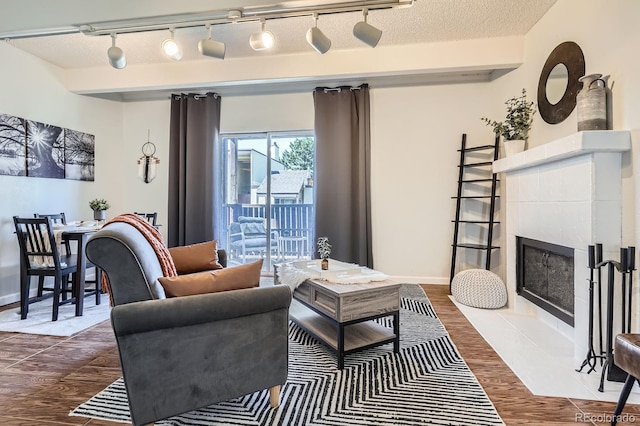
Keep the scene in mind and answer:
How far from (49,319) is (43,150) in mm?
2009

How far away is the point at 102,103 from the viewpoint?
14.7ft

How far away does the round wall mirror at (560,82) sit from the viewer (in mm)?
2465

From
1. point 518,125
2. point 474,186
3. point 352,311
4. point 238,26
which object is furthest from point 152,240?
point 474,186

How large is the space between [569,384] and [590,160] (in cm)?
137

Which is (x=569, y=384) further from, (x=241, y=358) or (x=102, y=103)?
(x=102, y=103)

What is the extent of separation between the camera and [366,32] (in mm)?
2586

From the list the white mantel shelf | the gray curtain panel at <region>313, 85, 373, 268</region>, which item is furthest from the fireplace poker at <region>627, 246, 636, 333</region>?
the gray curtain panel at <region>313, 85, 373, 268</region>

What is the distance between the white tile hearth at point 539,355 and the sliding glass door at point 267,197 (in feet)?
7.93

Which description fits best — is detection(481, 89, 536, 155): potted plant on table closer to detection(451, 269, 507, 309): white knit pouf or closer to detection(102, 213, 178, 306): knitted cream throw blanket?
detection(451, 269, 507, 309): white knit pouf

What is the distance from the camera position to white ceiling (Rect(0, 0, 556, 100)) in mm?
2490

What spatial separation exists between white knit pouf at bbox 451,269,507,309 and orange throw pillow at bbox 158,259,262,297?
8.15ft

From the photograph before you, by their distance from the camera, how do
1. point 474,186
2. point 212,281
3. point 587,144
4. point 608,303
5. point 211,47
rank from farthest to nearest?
point 474,186 → point 211,47 → point 587,144 → point 608,303 → point 212,281

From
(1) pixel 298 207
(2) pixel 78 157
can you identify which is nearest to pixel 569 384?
(1) pixel 298 207

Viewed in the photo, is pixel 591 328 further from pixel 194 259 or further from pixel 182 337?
pixel 194 259
